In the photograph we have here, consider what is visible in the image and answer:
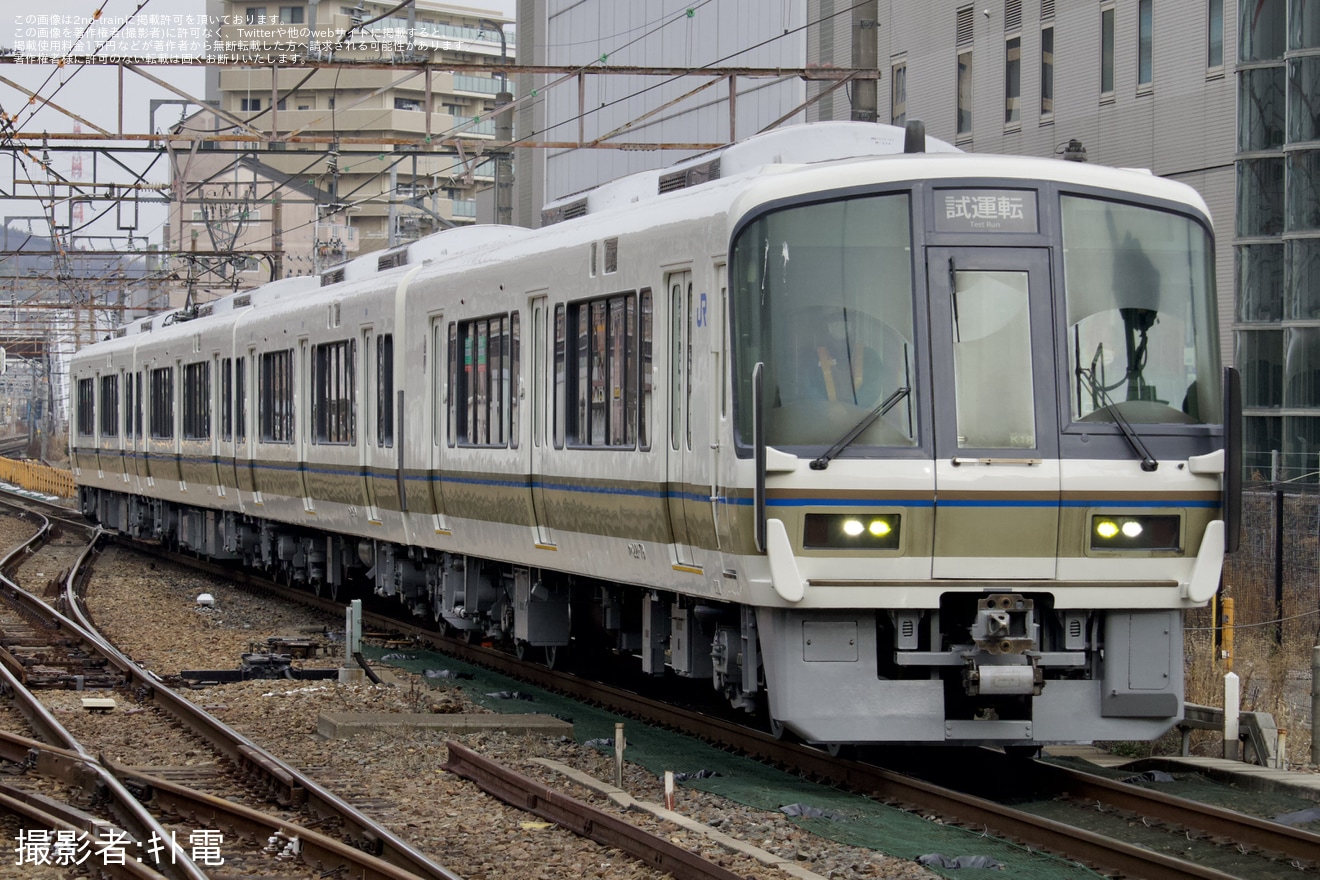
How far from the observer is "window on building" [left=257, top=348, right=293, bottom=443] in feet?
64.6

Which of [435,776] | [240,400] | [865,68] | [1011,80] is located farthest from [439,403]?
[1011,80]

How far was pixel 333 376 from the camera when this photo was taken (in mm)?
18109

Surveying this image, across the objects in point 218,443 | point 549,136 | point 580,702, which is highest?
point 549,136

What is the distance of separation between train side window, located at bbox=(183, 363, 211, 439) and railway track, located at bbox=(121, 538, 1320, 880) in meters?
13.4

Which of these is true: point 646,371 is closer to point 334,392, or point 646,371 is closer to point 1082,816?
point 1082,816

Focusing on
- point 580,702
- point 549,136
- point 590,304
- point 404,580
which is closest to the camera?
point 590,304

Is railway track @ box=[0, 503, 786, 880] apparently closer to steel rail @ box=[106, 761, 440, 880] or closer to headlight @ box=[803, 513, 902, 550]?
steel rail @ box=[106, 761, 440, 880]

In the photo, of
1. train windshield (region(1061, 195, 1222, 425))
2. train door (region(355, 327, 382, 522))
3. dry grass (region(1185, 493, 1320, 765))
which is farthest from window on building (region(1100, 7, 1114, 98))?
train windshield (region(1061, 195, 1222, 425))

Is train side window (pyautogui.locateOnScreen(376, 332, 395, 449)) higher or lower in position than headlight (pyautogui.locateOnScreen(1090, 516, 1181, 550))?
higher

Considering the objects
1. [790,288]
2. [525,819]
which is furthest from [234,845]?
[790,288]

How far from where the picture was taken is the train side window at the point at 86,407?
32250 millimetres

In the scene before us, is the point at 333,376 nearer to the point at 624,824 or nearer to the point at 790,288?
the point at 790,288

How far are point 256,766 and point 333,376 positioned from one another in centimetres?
875

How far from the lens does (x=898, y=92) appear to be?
1251 inches
